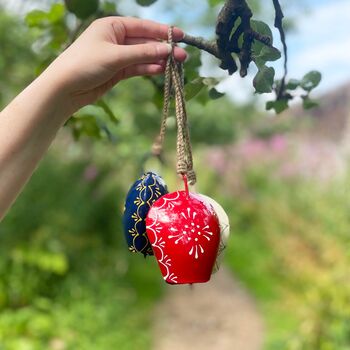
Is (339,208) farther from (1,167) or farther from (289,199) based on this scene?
(1,167)

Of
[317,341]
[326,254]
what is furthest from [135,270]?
[317,341]

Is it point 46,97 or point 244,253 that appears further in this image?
point 244,253

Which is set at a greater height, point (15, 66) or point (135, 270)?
point (15, 66)

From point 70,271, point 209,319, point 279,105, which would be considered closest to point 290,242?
point 209,319

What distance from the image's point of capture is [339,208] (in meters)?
4.22

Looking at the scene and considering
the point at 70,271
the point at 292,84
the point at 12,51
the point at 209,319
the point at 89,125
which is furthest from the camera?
the point at 209,319

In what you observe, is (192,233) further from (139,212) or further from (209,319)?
(209,319)

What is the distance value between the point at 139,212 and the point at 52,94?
226 mm

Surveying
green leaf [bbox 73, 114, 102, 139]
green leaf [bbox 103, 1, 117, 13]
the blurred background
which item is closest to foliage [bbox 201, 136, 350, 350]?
the blurred background

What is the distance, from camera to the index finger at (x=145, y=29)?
2.84 feet

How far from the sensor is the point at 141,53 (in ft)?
2.61

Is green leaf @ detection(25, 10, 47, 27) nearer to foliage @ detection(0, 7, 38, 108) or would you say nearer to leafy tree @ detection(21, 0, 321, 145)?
leafy tree @ detection(21, 0, 321, 145)

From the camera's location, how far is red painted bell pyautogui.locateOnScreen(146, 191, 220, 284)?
805mm

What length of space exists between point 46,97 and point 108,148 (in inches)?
179
